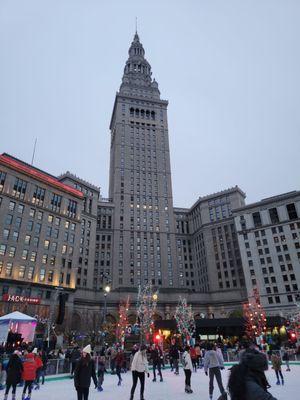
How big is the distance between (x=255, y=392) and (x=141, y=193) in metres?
110

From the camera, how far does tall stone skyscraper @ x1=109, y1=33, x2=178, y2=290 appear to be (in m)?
99.1

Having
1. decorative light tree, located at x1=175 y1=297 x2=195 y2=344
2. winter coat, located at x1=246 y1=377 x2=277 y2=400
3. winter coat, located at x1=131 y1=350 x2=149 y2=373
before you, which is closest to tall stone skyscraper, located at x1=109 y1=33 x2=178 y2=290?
decorative light tree, located at x1=175 y1=297 x2=195 y2=344

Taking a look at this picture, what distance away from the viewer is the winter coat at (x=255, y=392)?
3.07 meters

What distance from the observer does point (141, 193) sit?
371 ft

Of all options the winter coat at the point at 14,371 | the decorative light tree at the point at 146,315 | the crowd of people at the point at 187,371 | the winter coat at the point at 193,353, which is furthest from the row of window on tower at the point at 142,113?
the winter coat at the point at 14,371

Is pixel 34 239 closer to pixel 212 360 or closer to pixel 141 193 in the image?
pixel 141 193

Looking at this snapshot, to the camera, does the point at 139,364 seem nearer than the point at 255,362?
No

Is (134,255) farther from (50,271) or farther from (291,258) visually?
(291,258)

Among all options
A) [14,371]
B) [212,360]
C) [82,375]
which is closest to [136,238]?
[14,371]

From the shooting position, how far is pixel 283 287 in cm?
7550

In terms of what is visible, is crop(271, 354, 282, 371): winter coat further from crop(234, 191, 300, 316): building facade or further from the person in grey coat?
crop(234, 191, 300, 316): building facade

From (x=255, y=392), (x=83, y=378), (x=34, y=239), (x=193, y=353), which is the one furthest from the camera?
(x=34, y=239)

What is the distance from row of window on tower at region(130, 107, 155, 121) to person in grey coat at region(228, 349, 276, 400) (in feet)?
434

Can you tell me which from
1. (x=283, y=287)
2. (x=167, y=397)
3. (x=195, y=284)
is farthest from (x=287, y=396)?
(x=195, y=284)
